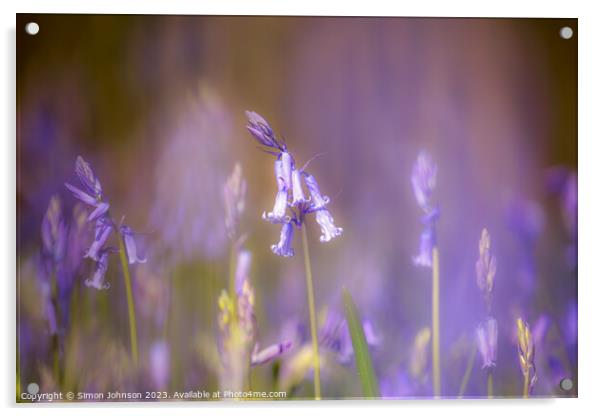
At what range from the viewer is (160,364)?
1.83 metres

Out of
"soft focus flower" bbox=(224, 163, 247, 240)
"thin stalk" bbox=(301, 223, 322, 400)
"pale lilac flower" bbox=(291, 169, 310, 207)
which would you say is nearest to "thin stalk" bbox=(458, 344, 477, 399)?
"thin stalk" bbox=(301, 223, 322, 400)

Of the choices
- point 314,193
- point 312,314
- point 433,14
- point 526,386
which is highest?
point 433,14

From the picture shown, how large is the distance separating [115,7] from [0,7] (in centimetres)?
32

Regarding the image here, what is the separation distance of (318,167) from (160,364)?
2.29ft

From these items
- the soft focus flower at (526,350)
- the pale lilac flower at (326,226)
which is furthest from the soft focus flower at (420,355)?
the pale lilac flower at (326,226)

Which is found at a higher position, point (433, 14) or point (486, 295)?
point (433, 14)

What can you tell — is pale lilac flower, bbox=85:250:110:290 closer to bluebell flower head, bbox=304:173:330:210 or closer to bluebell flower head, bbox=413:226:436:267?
bluebell flower head, bbox=304:173:330:210

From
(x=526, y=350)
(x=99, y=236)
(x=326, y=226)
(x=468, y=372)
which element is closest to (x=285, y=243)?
(x=326, y=226)

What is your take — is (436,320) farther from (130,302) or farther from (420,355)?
(130,302)

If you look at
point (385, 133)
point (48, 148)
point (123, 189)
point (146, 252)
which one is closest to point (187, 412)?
point (146, 252)

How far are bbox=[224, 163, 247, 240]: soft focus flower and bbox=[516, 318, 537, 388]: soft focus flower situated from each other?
84 centimetres

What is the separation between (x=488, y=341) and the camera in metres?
1.86

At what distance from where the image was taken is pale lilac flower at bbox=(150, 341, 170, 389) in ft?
6.01

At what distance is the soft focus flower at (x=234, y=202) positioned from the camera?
1.84 m
